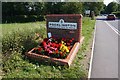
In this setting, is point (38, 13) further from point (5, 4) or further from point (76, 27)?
point (76, 27)

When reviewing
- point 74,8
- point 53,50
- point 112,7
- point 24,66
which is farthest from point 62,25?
point 112,7

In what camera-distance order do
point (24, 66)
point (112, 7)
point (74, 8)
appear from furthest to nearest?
point (112, 7) < point (74, 8) < point (24, 66)

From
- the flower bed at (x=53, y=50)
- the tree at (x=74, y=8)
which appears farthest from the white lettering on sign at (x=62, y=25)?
the tree at (x=74, y=8)

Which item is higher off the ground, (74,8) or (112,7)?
(112,7)

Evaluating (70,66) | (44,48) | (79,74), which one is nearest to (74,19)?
(44,48)

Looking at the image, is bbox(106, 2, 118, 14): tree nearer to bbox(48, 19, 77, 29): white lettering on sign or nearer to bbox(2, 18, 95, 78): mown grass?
bbox(48, 19, 77, 29): white lettering on sign

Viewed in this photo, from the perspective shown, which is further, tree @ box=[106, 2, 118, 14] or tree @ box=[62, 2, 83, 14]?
tree @ box=[106, 2, 118, 14]

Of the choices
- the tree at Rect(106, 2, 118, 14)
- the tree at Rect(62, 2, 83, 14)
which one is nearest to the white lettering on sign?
the tree at Rect(62, 2, 83, 14)

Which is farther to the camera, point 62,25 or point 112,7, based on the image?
point 112,7

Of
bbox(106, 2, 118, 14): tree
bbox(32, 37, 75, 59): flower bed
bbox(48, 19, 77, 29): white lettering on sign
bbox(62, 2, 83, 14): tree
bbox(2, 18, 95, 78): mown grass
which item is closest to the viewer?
bbox(2, 18, 95, 78): mown grass

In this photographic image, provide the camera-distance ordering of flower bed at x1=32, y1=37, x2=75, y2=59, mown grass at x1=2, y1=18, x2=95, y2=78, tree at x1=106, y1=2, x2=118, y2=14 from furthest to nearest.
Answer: tree at x1=106, y1=2, x2=118, y2=14 → flower bed at x1=32, y1=37, x2=75, y2=59 → mown grass at x1=2, y1=18, x2=95, y2=78

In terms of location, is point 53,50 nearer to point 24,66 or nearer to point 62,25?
point 24,66

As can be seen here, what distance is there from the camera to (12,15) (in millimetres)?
48344

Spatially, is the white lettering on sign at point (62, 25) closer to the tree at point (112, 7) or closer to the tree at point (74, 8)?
the tree at point (74, 8)
